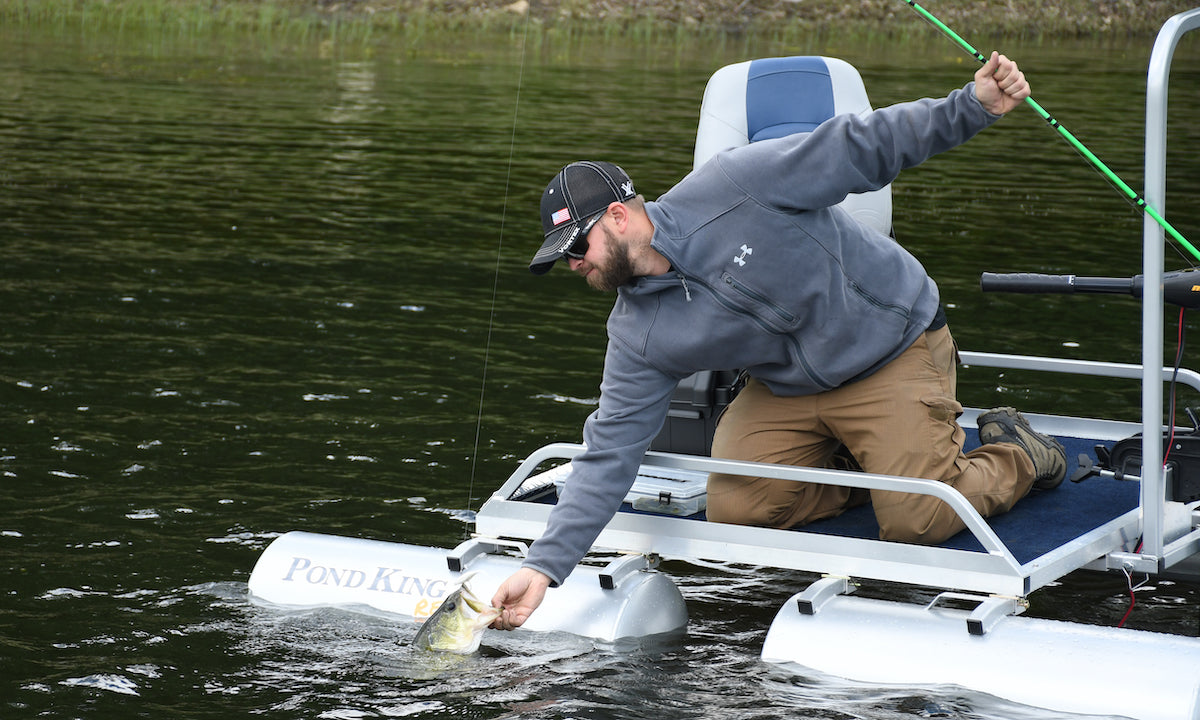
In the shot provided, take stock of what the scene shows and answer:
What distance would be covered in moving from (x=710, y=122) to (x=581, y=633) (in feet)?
6.28

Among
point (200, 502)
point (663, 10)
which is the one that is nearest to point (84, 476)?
point (200, 502)

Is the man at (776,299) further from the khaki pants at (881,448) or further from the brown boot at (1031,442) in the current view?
the brown boot at (1031,442)

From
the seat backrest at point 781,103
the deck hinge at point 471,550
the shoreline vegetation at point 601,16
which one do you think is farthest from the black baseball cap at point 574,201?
the shoreline vegetation at point 601,16

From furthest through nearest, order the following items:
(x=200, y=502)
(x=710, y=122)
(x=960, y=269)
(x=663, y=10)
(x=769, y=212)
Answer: (x=663, y=10) < (x=960, y=269) < (x=200, y=502) < (x=710, y=122) < (x=769, y=212)

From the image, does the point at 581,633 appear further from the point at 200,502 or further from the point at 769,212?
the point at 200,502

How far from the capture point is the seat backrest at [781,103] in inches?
218

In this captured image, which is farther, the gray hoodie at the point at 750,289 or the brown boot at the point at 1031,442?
the brown boot at the point at 1031,442

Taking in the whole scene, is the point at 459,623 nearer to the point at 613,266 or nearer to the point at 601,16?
the point at 613,266

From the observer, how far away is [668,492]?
5.29 m

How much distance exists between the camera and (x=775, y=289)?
4430mm

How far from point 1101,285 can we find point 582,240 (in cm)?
159

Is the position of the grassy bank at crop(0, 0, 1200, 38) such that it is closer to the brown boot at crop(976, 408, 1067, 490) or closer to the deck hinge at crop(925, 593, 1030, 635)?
the brown boot at crop(976, 408, 1067, 490)

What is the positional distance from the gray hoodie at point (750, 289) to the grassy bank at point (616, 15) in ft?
91.9

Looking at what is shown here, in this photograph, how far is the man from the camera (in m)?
4.35
